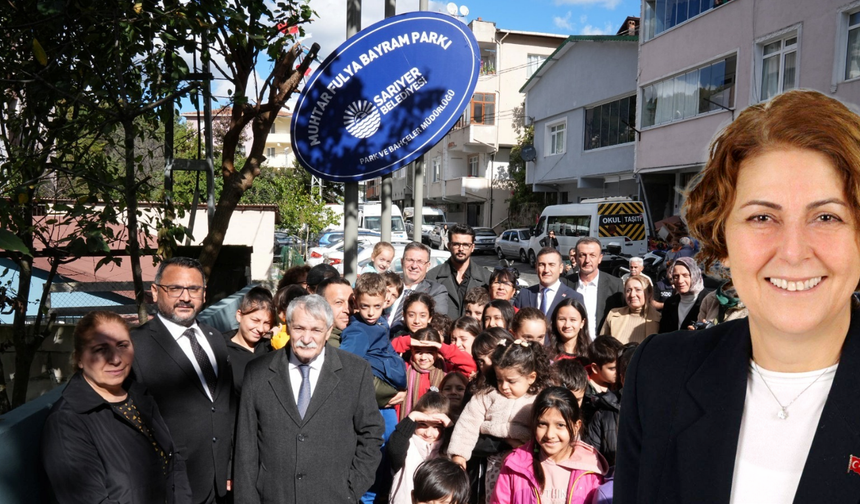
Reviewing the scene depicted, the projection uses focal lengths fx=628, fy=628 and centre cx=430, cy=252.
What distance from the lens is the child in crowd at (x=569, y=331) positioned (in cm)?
479

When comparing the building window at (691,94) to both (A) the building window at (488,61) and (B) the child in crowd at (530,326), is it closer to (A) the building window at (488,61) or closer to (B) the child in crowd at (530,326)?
(B) the child in crowd at (530,326)

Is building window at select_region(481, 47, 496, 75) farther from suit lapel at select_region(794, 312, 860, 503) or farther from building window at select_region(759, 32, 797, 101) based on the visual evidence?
suit lapel at select_region(794, 312, 860, 503)

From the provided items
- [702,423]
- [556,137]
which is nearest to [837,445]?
[702,423]

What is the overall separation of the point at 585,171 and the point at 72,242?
25.5 metres

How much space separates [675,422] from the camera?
134 centimetres

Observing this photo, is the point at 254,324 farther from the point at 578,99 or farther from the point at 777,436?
the point at 578,99

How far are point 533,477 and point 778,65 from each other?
16478mm

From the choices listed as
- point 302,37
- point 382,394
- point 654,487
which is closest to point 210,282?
point 302,37

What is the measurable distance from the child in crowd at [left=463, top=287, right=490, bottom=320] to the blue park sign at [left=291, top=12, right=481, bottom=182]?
1500mm

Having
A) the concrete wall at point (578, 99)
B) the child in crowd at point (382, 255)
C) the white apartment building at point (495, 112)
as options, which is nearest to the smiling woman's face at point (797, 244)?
the child in crowd at point (382, 255)

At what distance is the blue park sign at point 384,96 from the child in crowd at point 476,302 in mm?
1500

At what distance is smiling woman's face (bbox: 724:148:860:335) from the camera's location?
4.01 feet

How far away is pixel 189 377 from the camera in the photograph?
3.41 m

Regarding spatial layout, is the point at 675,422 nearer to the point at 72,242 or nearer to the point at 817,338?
the point at 817,338
